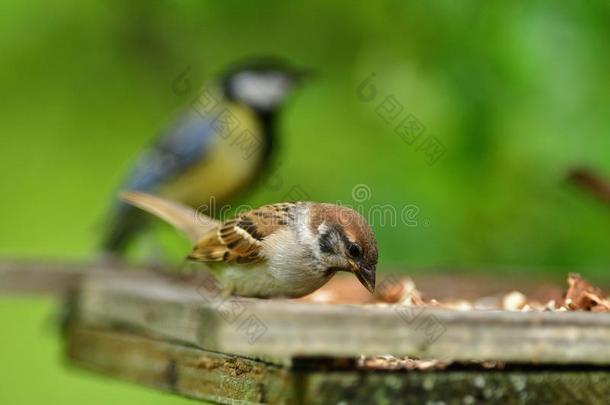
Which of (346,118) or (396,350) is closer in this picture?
(396,350)

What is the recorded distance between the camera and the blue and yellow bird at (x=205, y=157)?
6.57 m

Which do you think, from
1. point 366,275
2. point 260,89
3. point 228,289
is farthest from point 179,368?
point 260,89

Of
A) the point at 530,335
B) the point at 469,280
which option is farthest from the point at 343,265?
the point at 469,280

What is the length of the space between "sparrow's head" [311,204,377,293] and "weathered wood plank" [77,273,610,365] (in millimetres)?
620

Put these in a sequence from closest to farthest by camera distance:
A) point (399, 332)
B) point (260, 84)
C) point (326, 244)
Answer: point (399, 332)
point (326, 244)
point (260, 84)

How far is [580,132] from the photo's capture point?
15.7 ft

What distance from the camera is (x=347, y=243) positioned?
303 cm

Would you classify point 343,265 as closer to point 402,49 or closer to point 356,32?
point 402,49

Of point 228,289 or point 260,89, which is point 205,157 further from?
point 228,289

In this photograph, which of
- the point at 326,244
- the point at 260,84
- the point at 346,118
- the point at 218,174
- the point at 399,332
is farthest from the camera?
the point at 260,84

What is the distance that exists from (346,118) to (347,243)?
3.32 m

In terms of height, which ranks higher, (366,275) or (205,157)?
(205,157)

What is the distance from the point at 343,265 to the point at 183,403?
4.28 metres

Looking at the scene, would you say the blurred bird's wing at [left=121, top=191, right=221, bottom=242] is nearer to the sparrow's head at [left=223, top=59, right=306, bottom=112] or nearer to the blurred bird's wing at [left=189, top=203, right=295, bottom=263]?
the blurred bird's wing at [left=189, top=203, right=295, bottom=263]
